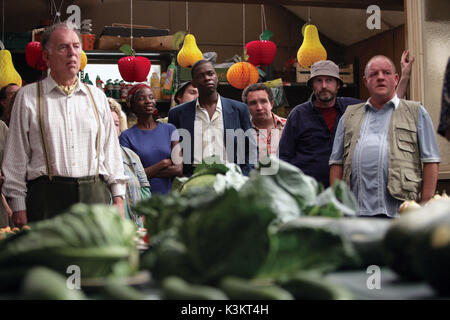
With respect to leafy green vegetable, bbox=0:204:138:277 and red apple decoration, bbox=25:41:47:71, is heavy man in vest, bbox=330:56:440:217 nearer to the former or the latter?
leafy green vegetable, bbox=0:204:138:277

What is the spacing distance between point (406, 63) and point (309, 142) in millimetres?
1457

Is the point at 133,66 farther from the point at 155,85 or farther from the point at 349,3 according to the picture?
the point at 349,3

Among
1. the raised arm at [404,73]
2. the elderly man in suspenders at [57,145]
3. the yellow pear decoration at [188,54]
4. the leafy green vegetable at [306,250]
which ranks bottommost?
the leafy green vegetable at [306,250]

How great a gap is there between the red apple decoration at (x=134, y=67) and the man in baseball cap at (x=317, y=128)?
2008 millimetres

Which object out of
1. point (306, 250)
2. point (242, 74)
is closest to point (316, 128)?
point (242, 74)

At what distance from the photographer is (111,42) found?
680 centimetres

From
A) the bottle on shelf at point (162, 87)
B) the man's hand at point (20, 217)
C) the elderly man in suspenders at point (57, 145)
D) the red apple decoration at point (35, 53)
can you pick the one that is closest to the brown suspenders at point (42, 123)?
the elderly man in suspenders at point (57, 145)

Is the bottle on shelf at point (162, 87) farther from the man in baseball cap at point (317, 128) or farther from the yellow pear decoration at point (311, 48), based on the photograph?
the man in baseball cap at point (317, 128)

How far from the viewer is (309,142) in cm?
361

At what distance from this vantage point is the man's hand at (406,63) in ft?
14.4

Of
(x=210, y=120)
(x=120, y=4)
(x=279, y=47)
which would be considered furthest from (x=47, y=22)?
(x=210, y=120)

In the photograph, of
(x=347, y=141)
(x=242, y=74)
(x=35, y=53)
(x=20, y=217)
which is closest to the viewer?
(x=20, y=217)
